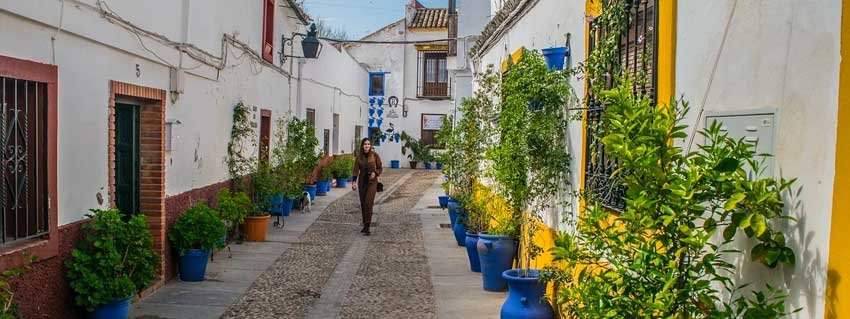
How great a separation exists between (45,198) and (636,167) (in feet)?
14.8

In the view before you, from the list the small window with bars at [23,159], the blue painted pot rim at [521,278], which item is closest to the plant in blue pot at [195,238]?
the small window with bars at [23,159]

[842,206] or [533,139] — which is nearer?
[842,206]

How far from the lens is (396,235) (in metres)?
13.1

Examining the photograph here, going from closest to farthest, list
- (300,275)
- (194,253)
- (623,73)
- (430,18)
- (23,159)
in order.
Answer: (623,73) → (23,159) → (194,253) → (300,275) → (430,18)

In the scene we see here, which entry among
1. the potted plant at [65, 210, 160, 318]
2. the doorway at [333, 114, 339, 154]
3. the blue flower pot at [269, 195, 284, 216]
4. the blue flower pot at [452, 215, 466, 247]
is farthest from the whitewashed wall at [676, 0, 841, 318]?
the doorway at [333, 114, 339, 154]

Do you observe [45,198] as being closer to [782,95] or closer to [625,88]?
[625,88]

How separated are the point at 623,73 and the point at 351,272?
5.34 metres

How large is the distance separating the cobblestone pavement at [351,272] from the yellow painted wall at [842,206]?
5.01 metres

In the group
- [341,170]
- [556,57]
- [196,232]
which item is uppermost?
[556,57]

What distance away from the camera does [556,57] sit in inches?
272

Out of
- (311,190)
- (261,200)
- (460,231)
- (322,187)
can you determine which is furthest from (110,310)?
(322,187)

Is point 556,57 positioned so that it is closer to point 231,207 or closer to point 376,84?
point 231,207

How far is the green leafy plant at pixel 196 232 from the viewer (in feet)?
27.9

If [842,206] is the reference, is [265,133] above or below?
above
